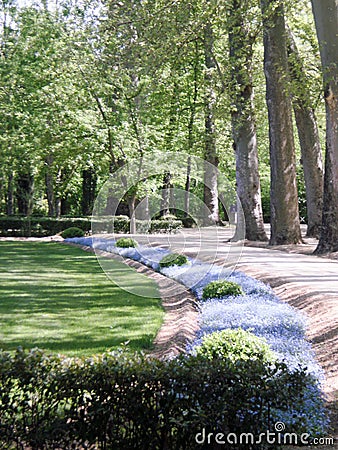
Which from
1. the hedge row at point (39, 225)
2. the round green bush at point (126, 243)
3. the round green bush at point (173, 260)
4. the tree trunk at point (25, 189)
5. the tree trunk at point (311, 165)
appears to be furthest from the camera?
the tree trunk at point (25, 189)

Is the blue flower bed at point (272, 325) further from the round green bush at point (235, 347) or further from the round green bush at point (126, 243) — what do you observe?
the round green bush at point (126, 243)

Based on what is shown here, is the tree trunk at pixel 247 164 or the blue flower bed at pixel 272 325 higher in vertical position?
the tree trunk at pixel 247 164

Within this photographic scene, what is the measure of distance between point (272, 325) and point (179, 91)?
1619 centimetres

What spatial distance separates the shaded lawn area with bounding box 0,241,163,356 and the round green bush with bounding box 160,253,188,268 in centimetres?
67

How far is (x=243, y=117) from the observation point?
19.7 meters

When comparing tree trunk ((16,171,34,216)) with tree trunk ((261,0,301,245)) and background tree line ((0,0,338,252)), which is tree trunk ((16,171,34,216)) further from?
tree trunk ((261,0,301,245))

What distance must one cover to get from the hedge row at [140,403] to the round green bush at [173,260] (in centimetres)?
892

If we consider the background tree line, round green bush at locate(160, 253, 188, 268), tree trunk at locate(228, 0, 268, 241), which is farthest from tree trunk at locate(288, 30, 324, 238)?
round green bush at locate(160, 253, 188, 268)

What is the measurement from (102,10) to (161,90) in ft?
16.9

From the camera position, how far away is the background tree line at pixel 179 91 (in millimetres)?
13797

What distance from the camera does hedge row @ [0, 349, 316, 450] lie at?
354cm

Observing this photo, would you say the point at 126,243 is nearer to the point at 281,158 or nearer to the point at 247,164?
the point at 247,164

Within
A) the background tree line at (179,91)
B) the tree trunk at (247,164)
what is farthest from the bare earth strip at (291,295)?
the tree trunk at (247,164)

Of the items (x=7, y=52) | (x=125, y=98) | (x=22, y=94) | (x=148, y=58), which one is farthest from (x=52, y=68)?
(x=148, y=58)
